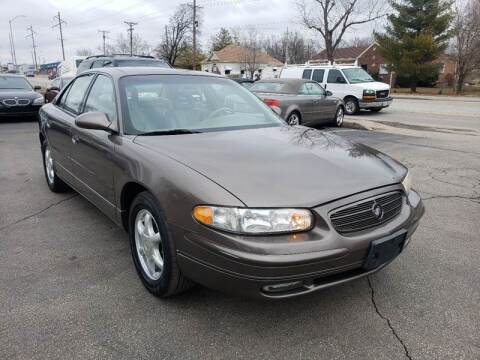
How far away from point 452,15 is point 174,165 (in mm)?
40488

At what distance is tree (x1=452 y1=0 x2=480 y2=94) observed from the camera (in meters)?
33.2

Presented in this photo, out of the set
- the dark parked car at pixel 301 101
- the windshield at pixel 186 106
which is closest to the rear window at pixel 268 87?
the dark parked car at pixel 301 101

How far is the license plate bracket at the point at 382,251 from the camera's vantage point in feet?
7.86

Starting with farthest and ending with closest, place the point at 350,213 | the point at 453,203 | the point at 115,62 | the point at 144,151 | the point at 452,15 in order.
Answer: the point at 452,15
the point at 115,62
the point at 453,203
the point at 144,151
the point at 350,213

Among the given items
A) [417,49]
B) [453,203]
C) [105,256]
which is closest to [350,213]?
[105,256]

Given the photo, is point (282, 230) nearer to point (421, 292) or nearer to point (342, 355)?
point (342, 355)

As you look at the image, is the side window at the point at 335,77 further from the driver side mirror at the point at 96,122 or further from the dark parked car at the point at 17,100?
the driver side mirror at the point at 96,122

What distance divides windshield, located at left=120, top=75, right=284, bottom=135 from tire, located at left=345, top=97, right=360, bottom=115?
12923 mm

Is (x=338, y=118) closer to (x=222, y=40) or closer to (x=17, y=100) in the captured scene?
(x=17, y=100)

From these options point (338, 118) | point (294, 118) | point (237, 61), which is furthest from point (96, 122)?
point (237, 61)

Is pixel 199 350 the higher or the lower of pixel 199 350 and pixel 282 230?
the lower

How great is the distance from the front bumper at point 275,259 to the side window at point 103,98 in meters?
1.49

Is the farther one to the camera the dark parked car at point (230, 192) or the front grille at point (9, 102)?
the front grille at point (9, 102)

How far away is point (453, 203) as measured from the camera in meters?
4.93
